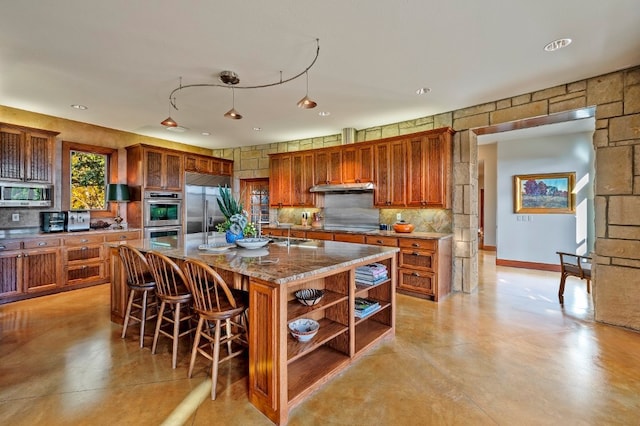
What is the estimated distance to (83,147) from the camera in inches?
196

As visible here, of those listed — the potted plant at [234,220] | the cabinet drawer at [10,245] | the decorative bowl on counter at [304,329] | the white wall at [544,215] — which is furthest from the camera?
the white wall at [544,215]

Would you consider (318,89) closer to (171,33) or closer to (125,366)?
(171,33)

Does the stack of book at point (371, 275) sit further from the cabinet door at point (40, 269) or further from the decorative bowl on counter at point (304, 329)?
the cabinet door at point (40, 269)

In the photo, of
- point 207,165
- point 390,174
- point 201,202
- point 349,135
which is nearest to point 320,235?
point 390,174

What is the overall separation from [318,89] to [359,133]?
2.06 m

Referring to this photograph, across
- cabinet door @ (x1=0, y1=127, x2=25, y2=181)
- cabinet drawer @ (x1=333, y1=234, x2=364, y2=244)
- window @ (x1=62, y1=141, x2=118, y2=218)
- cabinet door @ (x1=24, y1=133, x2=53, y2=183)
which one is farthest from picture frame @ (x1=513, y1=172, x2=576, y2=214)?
cabinet door @ (x1=0, y1=127, x2=25, y2=181)

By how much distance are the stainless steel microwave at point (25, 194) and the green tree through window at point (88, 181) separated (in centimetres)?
40

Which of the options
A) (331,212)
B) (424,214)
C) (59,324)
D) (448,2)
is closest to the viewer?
→ (448,2)

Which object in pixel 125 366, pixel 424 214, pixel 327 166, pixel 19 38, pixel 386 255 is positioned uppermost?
pixel 19 38

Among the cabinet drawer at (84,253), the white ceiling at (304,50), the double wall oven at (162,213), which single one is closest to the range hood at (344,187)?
the white ceiling at (304,50)

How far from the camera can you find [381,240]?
4383 mm

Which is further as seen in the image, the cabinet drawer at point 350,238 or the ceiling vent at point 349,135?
the ceiling vent at point 349,135

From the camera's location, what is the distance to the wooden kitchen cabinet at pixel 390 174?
182 inches

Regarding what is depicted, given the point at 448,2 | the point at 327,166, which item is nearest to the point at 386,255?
the point at 448,2
